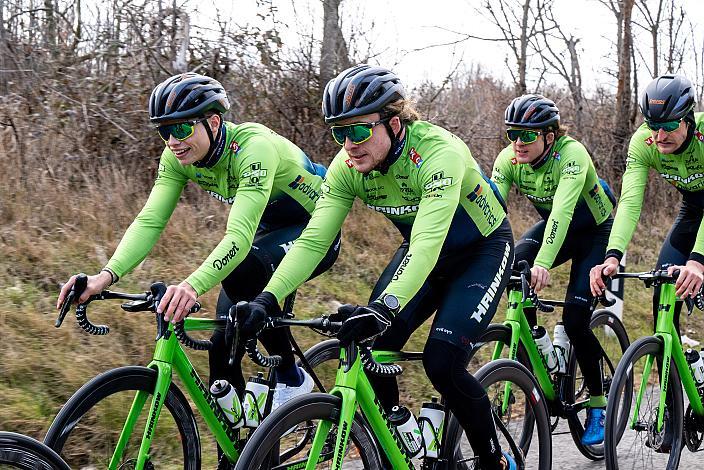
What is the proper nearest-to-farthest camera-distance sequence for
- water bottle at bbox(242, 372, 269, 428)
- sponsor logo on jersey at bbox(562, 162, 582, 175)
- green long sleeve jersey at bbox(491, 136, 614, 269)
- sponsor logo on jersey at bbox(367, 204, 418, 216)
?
sponsor logo on jersey at bbox(367, 204, 418, 216), water bottle at bbox(242, 372, 269, 428), green long sleeve jersey at bbox(491, 136, 614, 269), sponsor logo on jersey at bbox(562, 162, 582, 175)

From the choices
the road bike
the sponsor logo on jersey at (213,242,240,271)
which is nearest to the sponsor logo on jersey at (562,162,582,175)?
the road bike

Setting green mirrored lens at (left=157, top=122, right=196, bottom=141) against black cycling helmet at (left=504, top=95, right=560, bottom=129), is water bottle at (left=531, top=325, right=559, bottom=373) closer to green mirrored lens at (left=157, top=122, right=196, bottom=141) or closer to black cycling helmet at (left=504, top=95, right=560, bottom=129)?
black cycling helmet at (left=504, top=95, right=560, bottom=129)

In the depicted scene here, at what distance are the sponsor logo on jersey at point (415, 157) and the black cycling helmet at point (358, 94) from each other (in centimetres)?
27

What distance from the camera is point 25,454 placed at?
3170 millimetres

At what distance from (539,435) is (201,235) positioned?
4.78 meters

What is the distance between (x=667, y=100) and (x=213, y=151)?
2.99 metres

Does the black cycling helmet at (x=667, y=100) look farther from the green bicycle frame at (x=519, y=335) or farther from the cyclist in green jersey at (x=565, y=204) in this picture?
the green bicycle frame at (x=519, y=335)

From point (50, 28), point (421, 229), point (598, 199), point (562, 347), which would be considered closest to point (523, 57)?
point (50, 28)

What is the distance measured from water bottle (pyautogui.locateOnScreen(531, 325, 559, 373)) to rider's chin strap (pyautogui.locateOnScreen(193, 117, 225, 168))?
2.47 metres

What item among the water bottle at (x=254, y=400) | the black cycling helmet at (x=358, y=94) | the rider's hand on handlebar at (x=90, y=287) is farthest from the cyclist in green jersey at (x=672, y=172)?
the rider's hand on handlebar at (x=90, y=287)

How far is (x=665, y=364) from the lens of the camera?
5.05 metres

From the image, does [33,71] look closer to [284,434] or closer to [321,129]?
[321,129]

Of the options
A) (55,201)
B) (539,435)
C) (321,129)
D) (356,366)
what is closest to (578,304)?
(539,435)

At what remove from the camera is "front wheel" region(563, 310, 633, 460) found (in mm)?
5570
